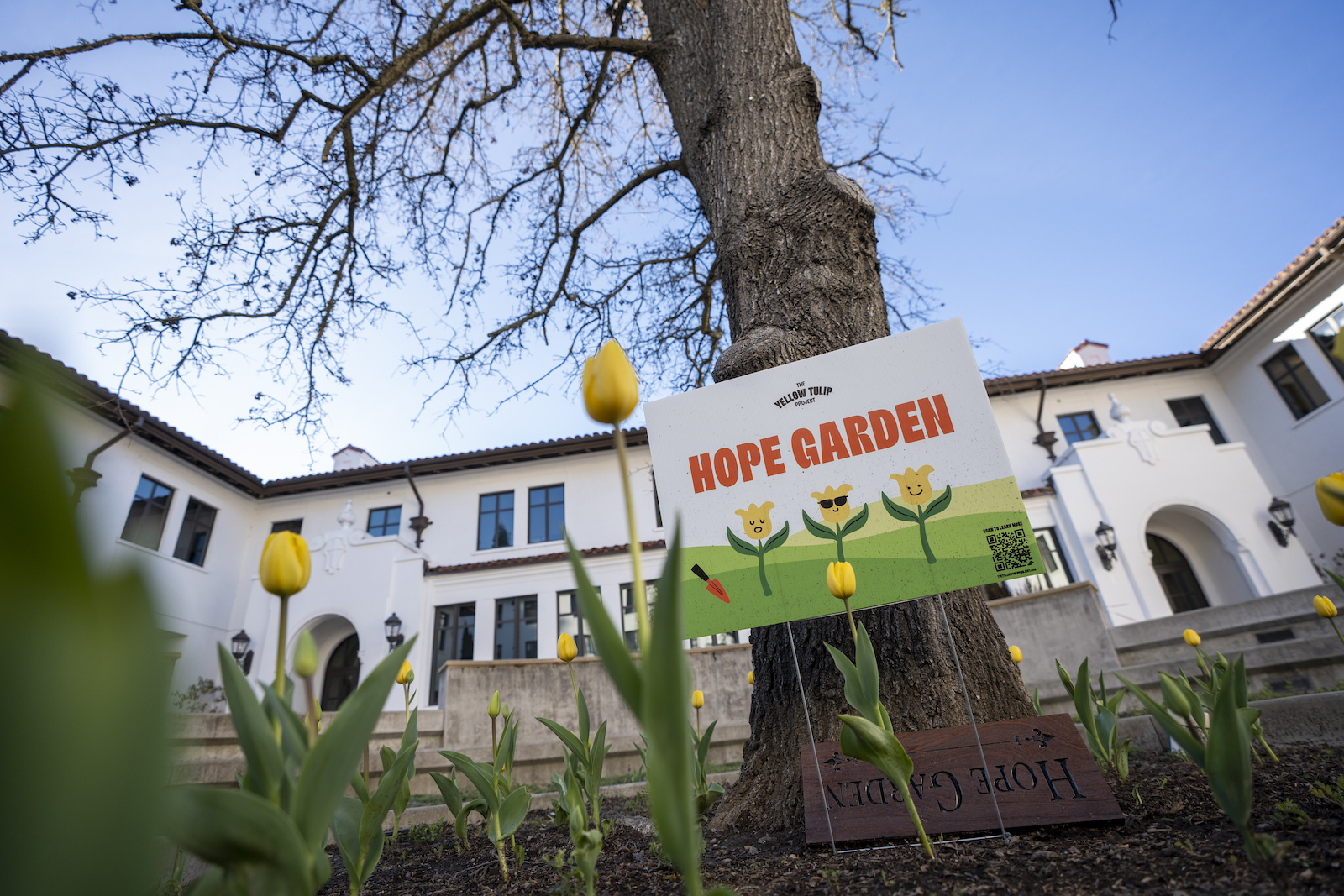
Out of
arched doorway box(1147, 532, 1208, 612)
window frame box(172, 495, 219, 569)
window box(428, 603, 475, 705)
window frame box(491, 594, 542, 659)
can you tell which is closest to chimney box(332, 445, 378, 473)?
window frame box(172, 495, 219, 569)

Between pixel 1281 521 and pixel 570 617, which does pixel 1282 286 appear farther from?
pixel 570 617

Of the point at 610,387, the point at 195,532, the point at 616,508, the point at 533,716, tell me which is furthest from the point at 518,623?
the point at 610,387

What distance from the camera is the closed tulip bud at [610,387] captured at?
3.42 feet

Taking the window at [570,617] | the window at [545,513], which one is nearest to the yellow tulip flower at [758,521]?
the window at [570,617]

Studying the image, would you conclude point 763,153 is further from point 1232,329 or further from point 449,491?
point 1232,329

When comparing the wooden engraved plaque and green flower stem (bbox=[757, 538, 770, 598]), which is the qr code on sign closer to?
the wooden engraved plaque

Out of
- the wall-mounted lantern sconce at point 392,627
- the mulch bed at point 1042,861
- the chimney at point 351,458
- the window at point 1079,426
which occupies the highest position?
the chimney at point 351,458

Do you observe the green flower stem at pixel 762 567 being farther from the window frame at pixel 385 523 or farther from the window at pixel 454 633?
the window frame at pixel 385 523

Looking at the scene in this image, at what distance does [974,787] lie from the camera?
181cm

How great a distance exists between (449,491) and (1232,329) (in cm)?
1724

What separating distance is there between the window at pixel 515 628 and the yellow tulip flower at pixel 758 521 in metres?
11.1

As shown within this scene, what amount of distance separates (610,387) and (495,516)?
45.6 feet

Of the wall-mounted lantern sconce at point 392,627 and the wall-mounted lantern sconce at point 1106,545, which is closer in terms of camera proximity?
the wall-mounted lantern sconce at point 1106,545

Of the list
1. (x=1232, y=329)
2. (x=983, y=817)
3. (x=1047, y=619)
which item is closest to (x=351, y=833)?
(x=983, y=817)
